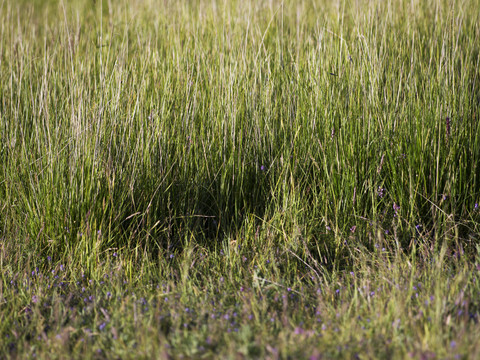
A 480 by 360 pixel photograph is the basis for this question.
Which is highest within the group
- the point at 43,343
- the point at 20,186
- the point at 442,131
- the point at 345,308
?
the point at 442,131

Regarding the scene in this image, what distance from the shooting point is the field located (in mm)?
1912

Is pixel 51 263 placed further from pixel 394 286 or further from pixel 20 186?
pixel 394 286

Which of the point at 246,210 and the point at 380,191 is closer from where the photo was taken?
the point at 380,191

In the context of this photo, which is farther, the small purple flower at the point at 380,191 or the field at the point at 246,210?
the small purple flower at the point at 380,191

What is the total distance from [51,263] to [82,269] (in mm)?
233

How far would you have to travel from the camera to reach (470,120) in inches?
104

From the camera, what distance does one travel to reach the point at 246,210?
2.66 meters

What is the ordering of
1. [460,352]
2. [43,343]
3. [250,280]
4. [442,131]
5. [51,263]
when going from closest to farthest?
[460,352]
[43,343]
[250,280]
[51,263]
[442,131]

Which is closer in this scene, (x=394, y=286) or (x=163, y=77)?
(x=394, y=286)

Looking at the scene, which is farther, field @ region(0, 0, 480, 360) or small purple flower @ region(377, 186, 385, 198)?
small purple flower @ region(377, 186, 385, 198)

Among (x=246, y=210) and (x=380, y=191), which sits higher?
(x=380, y=191)

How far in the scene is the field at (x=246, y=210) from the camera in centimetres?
191

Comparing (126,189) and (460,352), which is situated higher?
(126,189)

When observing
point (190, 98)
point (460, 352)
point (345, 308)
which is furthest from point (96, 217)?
point (460, 352)
